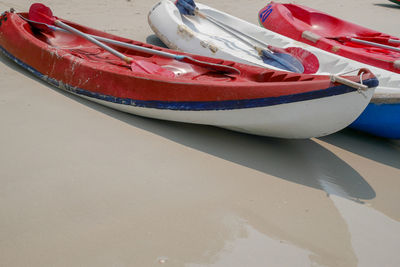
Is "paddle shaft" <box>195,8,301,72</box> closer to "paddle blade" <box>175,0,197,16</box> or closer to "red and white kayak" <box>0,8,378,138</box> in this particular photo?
"paddle blade" <box>175,0,197,16</box>

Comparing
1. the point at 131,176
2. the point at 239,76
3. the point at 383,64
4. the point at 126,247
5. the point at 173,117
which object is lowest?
the point at 126,247

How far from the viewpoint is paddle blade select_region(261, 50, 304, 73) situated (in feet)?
14.2

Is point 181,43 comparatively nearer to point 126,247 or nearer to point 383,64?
point 383,64

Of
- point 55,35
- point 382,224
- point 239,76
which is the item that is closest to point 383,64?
point 239,76

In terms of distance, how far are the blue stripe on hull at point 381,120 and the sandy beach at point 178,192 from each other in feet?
0.41

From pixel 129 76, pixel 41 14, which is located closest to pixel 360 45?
pixel 129 76

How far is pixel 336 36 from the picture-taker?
574cm

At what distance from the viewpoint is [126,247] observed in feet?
7.02

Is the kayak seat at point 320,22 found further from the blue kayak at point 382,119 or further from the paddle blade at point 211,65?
the paddle blade at point 211,65

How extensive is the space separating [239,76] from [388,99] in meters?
1.19

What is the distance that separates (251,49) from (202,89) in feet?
6.60

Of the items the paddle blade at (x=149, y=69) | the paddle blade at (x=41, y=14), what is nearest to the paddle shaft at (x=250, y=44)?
the paddle blade at (x=149, y=69)

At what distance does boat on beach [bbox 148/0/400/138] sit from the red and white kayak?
0.68 metres

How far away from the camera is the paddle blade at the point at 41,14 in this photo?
14.6ft
